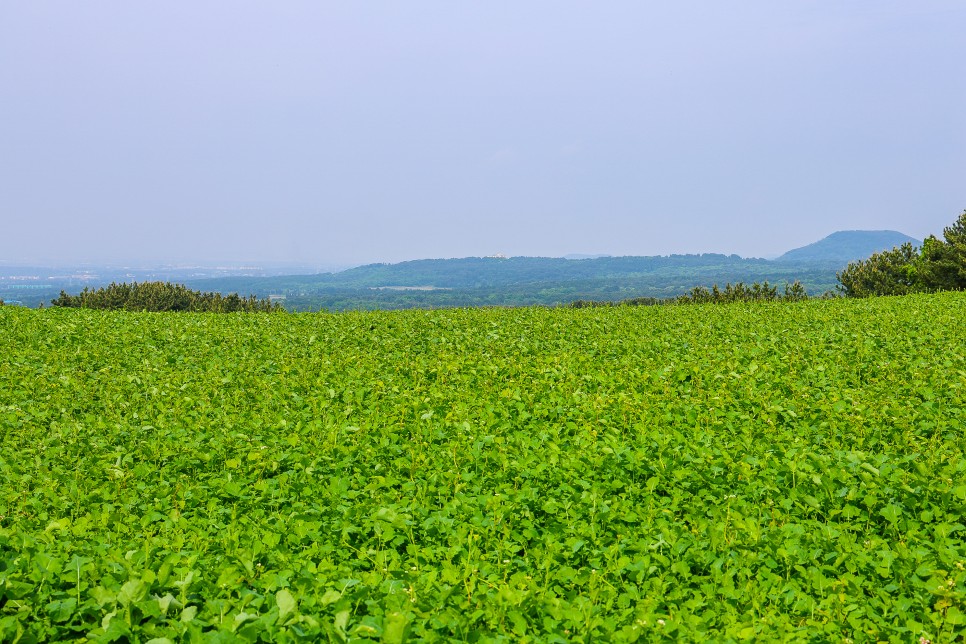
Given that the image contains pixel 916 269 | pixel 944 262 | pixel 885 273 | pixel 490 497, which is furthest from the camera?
pixel 885 273

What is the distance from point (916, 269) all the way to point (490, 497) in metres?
63.8

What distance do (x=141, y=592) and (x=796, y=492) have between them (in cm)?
601

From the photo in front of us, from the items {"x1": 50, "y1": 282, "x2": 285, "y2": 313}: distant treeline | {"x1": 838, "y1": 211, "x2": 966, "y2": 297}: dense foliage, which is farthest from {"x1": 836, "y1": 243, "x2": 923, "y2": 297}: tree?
{"x1": 50, "y1": 282, "x2": 285, "y2": 313}: distant treeline

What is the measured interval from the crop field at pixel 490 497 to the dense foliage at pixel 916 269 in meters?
41.5

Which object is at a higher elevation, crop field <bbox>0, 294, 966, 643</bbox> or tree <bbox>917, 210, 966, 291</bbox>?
tree <bbox>917, 210, 966, 291</bbox>

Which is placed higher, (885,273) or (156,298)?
(885,273)

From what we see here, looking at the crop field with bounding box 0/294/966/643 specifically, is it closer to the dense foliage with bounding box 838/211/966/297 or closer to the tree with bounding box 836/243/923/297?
the dense foliage with bounding box 838/211/966/297

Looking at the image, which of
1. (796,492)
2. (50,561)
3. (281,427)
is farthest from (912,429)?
(50,561)

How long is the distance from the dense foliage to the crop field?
4148 centimetres

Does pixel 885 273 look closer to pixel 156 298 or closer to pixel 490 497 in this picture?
pixel 490 497

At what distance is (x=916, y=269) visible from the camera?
2277 inches

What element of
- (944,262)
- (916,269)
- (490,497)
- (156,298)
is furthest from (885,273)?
(156,298)

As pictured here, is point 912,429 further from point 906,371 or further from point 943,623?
point 943,623

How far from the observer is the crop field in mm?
4652
